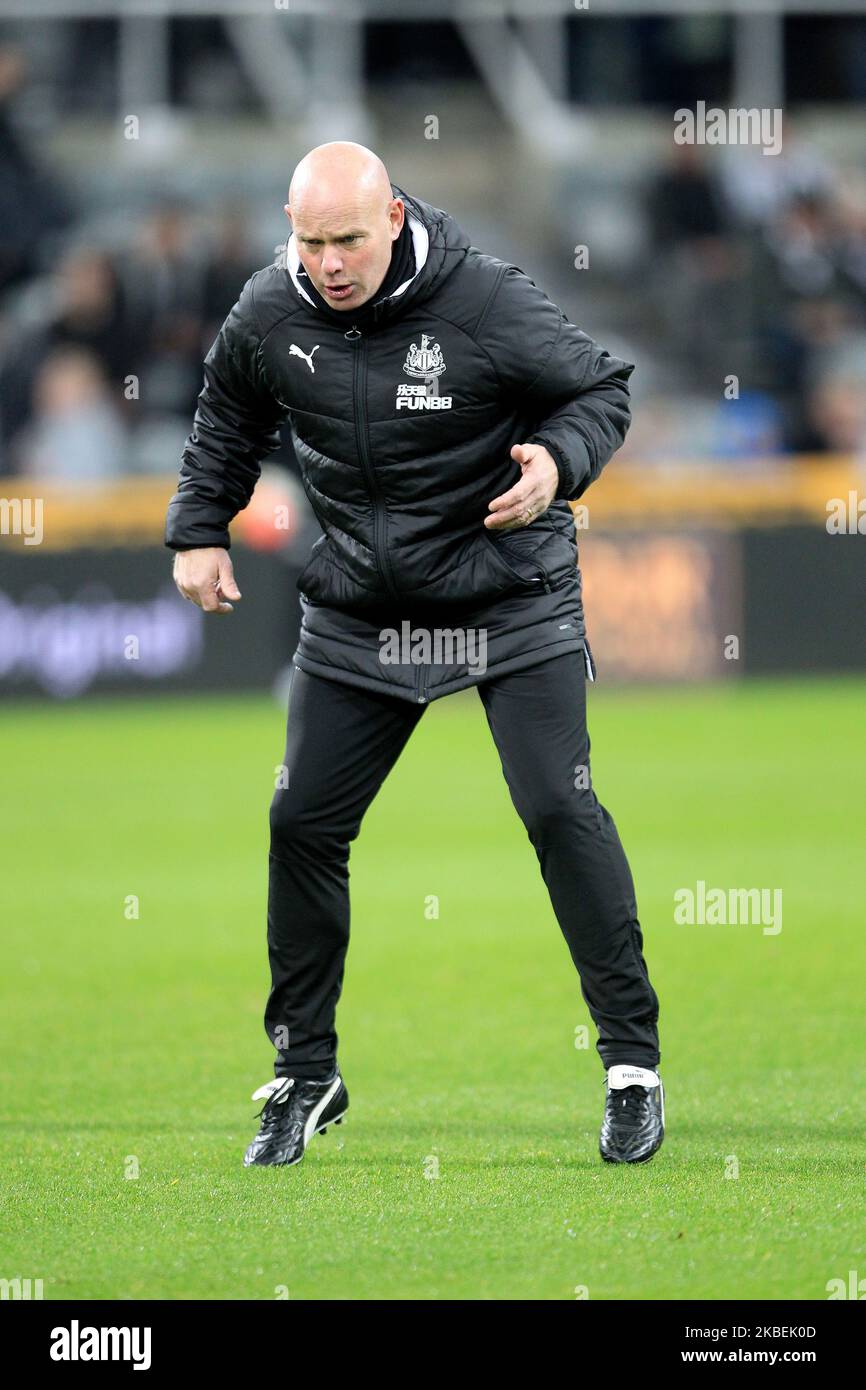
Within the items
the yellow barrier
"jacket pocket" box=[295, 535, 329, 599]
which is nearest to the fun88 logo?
"jacket pocket" box=[295, 535, 329, 599]

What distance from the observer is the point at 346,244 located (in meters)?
5.00

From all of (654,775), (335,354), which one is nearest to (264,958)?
(335,354)

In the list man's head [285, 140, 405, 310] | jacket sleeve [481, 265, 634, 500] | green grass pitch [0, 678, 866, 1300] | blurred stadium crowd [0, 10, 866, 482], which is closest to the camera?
green grass pitch [0, 678, 866, 1300]

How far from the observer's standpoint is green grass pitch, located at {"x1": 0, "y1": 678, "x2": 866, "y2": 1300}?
15.0 ft

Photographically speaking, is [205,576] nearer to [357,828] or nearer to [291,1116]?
[357,828]

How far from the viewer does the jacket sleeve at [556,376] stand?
5.20 metres

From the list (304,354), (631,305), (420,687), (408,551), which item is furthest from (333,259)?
(631,305)

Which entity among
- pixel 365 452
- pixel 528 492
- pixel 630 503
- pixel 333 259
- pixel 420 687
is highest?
pixel 630 503

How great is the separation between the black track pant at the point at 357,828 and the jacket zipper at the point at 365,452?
341 millimetres

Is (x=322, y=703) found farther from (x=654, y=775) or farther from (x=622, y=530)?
(x=622, y=530)

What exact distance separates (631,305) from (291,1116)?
17959 mm

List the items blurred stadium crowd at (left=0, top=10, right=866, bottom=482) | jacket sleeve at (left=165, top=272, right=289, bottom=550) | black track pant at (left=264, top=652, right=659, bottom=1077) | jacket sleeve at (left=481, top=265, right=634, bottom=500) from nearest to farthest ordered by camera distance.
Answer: jacket sleeve at (left=481, top=265, right=634, bottom=500) → black track pant at (left=264, top=652, right=659, bottom=1077) → jacket sleeve at (left=165, top=272, right=289, bottom=550) → blurred stadium crowd at (left=0, top=10, right=866, bottom=482)

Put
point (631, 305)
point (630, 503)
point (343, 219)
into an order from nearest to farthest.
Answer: point (343, 219) < point (630, 503) < point (631, 305)

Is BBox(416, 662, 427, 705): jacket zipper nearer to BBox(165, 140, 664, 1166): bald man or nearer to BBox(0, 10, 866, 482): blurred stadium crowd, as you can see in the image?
BBox(165, 140, 664, 1166): bald man
